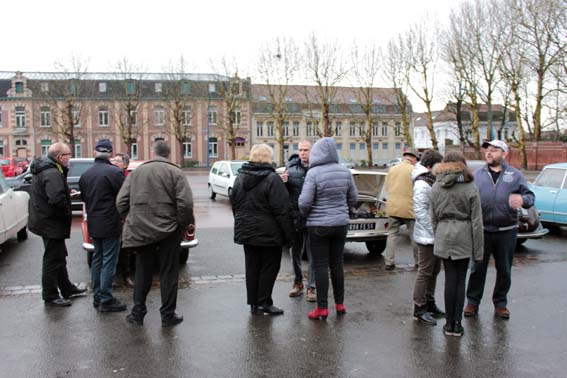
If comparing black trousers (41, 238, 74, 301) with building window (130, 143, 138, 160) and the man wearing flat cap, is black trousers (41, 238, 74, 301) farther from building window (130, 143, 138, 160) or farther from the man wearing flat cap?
building window (130, 143, 138, 160)

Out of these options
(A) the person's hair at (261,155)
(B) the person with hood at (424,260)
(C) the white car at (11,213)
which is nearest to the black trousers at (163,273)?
(A) the person's hair at (261,155)

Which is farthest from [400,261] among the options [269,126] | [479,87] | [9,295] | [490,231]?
[269,126]

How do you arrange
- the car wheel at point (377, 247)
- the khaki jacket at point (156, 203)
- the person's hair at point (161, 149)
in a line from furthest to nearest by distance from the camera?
the car wheel at point (377, 247) → the person's hair at point (161, 149) → the khaki jacket at point (156, 203)

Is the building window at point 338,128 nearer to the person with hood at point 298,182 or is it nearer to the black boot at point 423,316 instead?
the person with hood at point 298,182

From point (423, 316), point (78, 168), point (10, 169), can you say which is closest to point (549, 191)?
point (423, 316)

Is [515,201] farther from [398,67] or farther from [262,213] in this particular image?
[398,67]

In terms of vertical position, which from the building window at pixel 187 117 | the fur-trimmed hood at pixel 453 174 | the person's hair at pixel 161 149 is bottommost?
the fur-trimmed hood at pixel 453 174

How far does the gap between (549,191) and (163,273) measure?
966 centimetres

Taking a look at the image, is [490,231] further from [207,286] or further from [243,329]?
[207,286]

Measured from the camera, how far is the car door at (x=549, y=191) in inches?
465

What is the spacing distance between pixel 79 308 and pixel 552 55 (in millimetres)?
37806

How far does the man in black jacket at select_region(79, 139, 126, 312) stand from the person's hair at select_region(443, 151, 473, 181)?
12.0ft

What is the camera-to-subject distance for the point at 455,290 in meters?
5.35

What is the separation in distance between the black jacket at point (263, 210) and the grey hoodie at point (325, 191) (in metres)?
0.24
